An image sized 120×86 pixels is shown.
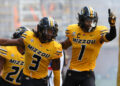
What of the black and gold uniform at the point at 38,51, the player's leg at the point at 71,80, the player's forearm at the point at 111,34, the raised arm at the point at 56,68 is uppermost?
the player's forearm at the point at 111,34

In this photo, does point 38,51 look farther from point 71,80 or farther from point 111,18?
point 111,18

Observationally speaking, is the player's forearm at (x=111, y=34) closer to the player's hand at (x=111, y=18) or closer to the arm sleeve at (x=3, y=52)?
the player's hand at (x=111, y=18)

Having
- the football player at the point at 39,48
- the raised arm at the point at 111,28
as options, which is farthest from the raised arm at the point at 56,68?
the raised arm at the point at 111,28

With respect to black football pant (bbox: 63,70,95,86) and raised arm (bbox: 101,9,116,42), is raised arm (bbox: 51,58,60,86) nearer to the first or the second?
black football pant (bbox: 63,70,95,86)

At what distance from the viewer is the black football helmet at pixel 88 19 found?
777 centimetres

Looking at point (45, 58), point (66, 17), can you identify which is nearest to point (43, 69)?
point (45, 58)

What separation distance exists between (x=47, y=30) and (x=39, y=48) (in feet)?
1.28

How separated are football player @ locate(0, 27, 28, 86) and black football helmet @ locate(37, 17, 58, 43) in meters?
1.43

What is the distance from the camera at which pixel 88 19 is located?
306 inches

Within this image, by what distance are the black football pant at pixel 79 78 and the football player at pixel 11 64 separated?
131 centimetres

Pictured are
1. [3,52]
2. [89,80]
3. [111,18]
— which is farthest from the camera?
[3,52]

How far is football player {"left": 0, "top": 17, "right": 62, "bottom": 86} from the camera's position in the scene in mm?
7398

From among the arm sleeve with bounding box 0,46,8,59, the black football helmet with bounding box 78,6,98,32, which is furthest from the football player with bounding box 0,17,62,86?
the arm sleeve with bounding box 0,46,8,59

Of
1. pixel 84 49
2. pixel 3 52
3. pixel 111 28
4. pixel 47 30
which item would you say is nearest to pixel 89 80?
pixel 84 49
